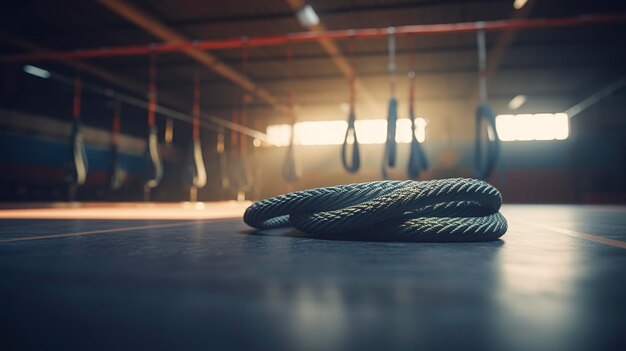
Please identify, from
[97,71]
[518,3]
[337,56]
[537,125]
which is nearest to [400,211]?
[518,3]

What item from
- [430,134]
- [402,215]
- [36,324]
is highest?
[430,134]

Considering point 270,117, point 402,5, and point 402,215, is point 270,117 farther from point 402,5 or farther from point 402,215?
point 402,215

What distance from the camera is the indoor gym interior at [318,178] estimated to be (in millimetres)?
506

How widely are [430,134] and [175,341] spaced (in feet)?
42.8

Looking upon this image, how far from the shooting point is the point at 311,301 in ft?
1.81

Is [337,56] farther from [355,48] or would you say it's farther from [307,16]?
[307,16]

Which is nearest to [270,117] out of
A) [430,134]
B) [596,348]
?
[430,134]

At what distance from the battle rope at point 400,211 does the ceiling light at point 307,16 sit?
4811 mm

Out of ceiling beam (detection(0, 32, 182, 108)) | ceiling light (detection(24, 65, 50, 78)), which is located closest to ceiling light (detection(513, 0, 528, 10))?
ceiling beam (detection(0, 32, 182, 108))

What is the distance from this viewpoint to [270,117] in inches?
519

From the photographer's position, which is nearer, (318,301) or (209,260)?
(318,301)

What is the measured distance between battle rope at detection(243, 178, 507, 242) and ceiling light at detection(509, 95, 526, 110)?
443 inches

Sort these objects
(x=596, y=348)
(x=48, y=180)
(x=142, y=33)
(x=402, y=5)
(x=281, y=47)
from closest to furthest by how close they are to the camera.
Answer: (x=596, y=348) < (x=402, y=5) < (x=142, y=33) < (x=281, y=47) < (x=48, y=180)

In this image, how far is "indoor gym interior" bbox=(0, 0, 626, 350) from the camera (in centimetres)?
51
